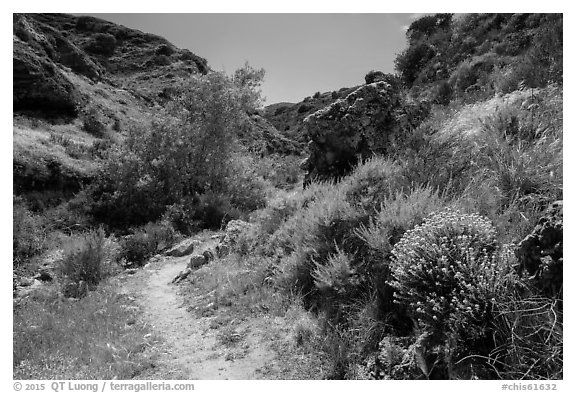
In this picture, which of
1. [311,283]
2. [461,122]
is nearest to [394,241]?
[311,283]

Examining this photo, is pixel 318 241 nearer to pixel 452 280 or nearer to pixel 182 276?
pixel 452 280

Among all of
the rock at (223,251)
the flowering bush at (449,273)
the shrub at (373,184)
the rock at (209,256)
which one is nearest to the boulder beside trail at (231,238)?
the rock at (223,251)

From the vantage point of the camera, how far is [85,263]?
9.17 m

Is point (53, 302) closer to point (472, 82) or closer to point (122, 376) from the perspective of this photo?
point (122, 376)

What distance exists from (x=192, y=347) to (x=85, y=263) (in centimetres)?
514

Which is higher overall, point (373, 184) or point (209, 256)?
point (373, 184)

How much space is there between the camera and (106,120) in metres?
25.9

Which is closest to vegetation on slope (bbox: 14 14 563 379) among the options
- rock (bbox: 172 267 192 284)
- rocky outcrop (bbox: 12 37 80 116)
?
rock (bbox: 172 267 192 284)

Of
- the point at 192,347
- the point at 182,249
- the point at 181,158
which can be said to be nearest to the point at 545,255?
the point at 192,347

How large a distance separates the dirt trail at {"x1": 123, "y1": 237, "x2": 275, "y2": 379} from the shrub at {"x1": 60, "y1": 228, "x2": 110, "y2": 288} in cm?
132

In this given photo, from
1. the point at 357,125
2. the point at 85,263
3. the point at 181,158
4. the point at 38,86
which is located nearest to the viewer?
the point at 85,263

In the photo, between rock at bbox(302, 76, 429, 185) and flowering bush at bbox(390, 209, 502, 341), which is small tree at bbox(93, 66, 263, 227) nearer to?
rock at bbox(302, 76, 429, 185)

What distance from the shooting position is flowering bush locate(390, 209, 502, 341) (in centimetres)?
334

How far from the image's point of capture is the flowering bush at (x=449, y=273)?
11.0 ft
